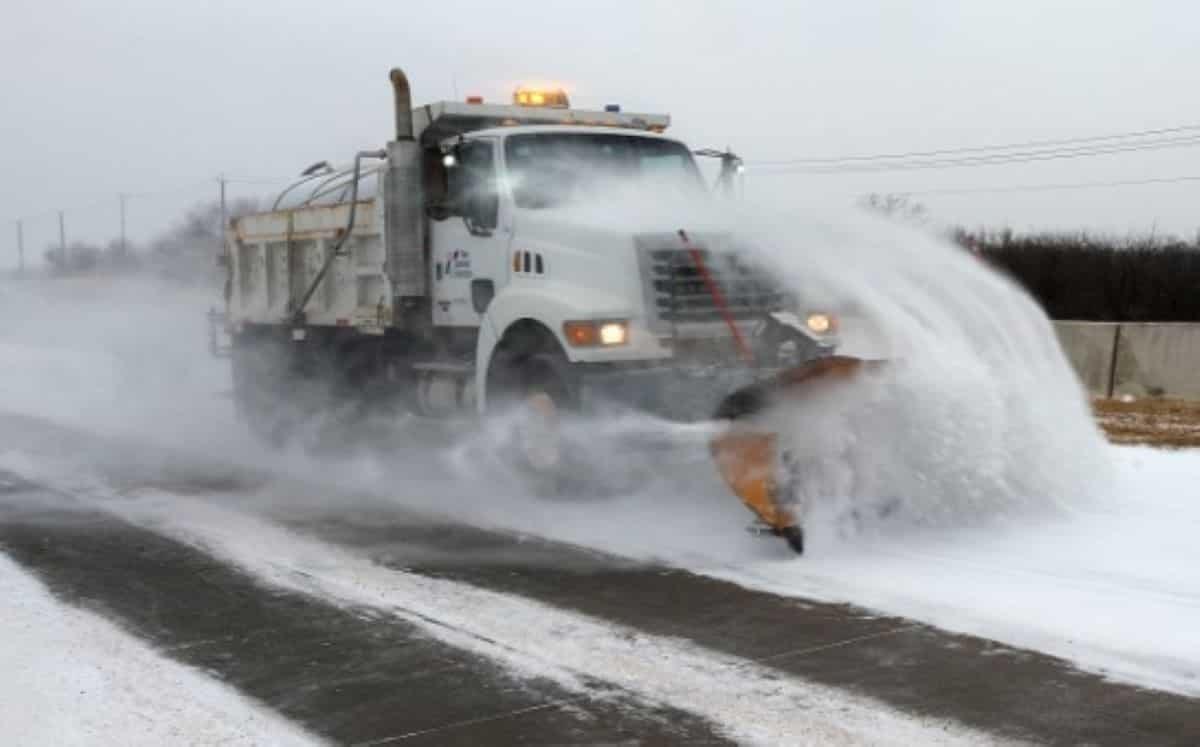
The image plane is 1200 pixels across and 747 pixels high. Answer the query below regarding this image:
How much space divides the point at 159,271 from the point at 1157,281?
34.9 meters

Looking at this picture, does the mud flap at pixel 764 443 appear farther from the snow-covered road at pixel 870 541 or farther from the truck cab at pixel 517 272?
the truck cab at pixel 517 272

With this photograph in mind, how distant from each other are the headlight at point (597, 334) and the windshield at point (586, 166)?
136 centimetres

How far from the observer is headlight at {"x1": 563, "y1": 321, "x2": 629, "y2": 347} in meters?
7.62

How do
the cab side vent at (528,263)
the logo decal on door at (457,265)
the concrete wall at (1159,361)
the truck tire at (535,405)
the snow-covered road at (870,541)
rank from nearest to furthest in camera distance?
the snow-covered road at (870,541), the truck tire at (535,405), the cab side vent at (528,263), the logo decal on door at (457,265), the concrete wall at (1159,361)

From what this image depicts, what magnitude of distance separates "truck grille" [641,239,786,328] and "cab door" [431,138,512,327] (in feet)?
4.62

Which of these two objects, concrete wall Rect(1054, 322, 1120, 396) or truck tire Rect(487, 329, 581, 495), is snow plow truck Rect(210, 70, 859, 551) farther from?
concrete wall Rect(1054, 322, 1120, 396)

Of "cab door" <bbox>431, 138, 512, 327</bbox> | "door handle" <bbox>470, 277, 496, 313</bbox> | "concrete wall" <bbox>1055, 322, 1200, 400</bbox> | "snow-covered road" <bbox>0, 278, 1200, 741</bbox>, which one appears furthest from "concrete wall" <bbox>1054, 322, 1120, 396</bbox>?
"door handle" <bbox>470, 277, 496, 313</bbox>

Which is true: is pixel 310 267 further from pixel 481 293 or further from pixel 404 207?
pixel 481 293

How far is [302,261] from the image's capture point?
11.3m

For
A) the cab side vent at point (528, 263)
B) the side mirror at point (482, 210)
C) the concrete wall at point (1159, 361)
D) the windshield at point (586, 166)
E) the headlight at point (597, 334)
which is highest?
the windshield at point (586, 166)

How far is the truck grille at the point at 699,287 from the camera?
25.3 ft

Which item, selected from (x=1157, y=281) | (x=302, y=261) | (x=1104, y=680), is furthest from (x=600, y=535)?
(x=1157, y=281)

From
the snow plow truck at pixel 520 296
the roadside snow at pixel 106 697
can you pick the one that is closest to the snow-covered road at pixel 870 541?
the snow plow truck at pixel 520 296

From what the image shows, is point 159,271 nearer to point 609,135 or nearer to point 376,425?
point 376,425
